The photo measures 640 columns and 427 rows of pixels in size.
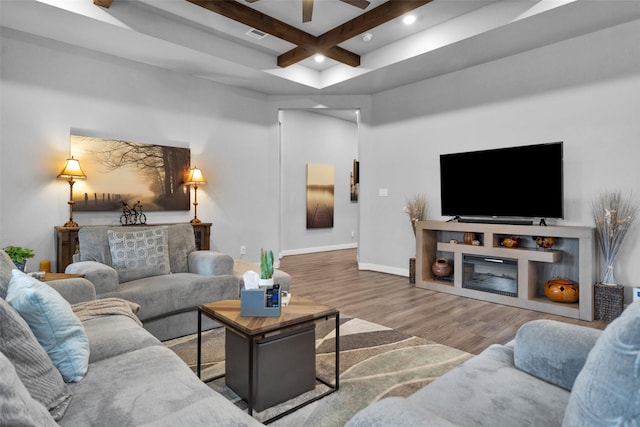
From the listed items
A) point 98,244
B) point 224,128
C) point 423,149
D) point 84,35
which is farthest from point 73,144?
point 423,149

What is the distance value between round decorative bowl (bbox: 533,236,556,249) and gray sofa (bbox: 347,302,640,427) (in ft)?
8.59

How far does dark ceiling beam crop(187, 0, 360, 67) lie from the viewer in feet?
11.6

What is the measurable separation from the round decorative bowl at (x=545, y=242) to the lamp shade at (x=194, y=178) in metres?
4.02

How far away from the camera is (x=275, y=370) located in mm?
1877

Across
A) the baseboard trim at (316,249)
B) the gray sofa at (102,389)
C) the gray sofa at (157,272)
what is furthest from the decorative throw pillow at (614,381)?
the baseboard trim at (316,249)

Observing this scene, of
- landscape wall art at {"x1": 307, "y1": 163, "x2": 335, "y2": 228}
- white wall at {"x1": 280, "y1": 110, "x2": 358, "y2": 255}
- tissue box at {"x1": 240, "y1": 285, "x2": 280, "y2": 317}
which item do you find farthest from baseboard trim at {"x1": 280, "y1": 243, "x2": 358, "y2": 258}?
tissue box at {"x1": 240, "y1": 285, "x2": 280, "y2": 317}

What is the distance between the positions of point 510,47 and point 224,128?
3.77 metres

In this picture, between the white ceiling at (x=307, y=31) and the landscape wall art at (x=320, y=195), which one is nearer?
the white ceiling at (x=307, y=31)

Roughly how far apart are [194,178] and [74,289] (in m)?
2.63

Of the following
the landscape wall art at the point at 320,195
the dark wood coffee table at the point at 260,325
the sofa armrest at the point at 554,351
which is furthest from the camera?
the landscape wall art at the point at 320,195

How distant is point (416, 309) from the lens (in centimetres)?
363

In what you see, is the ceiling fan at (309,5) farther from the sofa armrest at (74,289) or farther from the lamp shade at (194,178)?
the sofa armrest at (74,289)

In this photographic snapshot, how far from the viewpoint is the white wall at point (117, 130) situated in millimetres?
3582

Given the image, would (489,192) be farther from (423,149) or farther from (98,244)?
(98,244)
